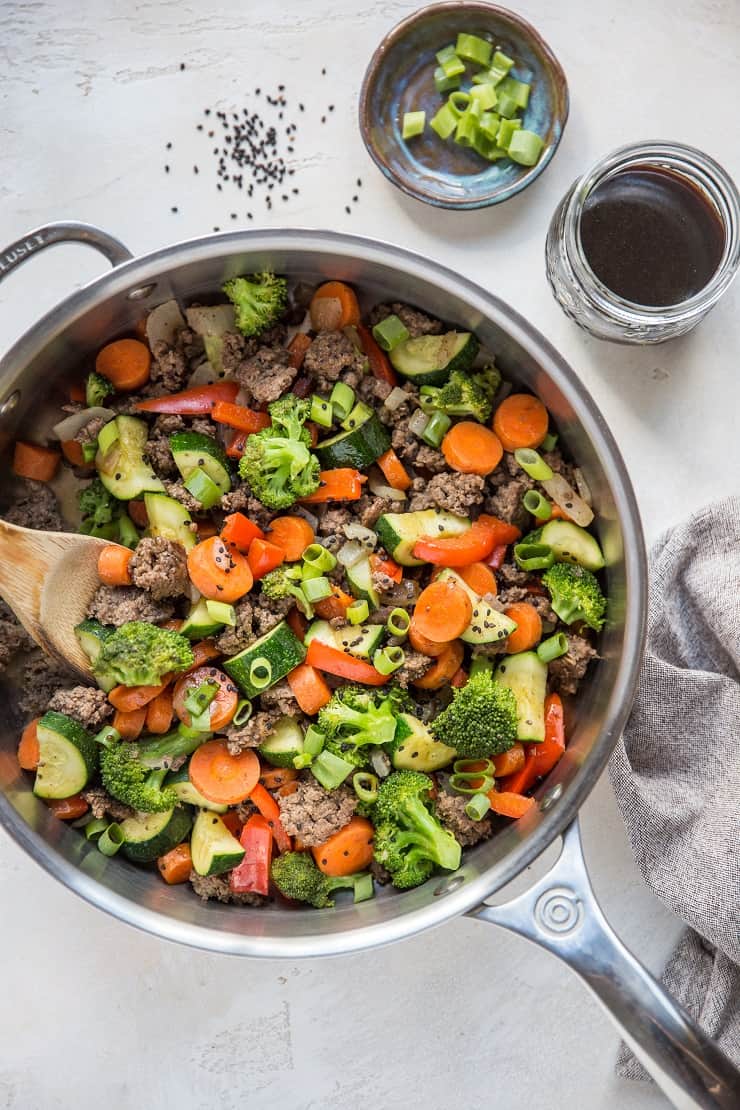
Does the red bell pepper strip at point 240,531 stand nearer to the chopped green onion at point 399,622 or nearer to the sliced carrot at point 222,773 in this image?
the chopped green onion at point 399,622

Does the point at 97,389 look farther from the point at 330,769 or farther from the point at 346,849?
the point at 346,849

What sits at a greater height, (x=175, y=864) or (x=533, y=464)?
(x=533, y=464)

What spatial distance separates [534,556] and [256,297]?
1.13m

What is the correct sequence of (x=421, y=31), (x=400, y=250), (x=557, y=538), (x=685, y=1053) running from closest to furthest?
1. (x=685, y=1053)
2. (x=400, y=250)
3. (x=557, y=538)
4. (x=421, y=31)

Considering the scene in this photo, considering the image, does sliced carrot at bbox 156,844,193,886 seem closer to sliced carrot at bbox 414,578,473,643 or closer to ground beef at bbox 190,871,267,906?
ground beef at bbox 190,871,267,906

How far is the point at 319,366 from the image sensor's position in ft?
9.50

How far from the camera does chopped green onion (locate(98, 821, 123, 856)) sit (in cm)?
288

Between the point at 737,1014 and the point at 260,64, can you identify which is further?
the point at 260,64

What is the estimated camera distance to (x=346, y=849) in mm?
2879

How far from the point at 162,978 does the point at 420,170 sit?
282 cm

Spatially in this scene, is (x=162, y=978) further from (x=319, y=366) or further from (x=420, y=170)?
(x=420, y=170)

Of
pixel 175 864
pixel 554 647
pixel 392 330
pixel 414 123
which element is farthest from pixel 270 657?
pixel 414 123

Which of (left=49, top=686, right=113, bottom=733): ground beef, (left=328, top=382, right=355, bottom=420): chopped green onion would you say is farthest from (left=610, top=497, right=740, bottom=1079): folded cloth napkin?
(left=49, top=686, right=113, bottom=733): ground beef

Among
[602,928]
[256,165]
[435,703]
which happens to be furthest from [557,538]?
[256,165]
